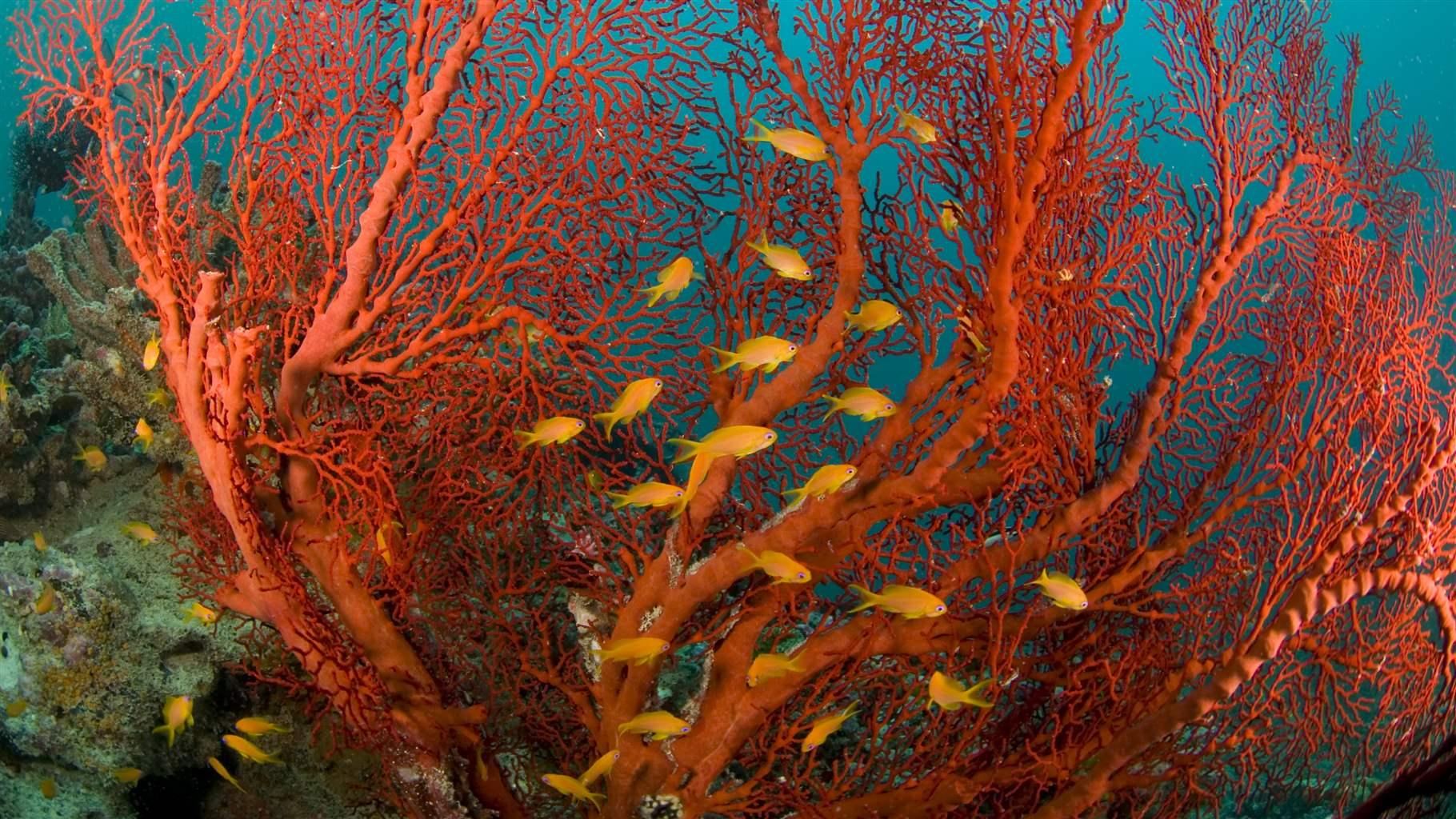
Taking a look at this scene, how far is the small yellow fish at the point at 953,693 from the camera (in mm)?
2920

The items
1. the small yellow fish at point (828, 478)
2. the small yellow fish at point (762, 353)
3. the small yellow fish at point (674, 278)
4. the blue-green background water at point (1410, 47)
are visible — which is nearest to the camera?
the small yellow fish at point (828, 478)

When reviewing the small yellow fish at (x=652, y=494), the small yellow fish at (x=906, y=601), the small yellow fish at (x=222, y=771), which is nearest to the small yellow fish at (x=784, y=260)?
the small yellow fish at (x=652, y=494)

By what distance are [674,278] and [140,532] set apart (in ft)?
11.0

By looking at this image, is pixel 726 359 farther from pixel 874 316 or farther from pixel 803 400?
pixel 874 316

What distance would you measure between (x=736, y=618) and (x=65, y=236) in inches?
304

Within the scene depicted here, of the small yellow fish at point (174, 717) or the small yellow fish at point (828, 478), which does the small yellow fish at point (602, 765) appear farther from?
the small yellow fish at point (174, 717)

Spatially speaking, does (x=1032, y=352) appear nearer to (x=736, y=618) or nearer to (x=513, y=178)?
(x=736, y=618)

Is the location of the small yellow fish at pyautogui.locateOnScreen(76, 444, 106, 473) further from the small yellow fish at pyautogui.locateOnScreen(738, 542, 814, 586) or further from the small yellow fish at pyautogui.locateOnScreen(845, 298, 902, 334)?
the small yellow fish at pyautogui.locateOnScreen(845, 298, 902, 334)

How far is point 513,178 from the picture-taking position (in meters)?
3.55

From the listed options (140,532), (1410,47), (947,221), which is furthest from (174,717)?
(1410,47)

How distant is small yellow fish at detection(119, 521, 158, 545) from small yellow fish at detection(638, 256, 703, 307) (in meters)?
3.14

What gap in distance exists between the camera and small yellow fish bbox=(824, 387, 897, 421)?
3207 millimetres

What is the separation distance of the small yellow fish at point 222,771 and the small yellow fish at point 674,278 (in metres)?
3.05

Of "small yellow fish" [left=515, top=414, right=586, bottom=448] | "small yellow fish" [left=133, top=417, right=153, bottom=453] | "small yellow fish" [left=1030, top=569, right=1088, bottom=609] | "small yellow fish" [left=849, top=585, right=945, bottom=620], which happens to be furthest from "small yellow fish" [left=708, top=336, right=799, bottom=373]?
"small yellow fish" [left=133, top=417, right=153, bottom=453]
